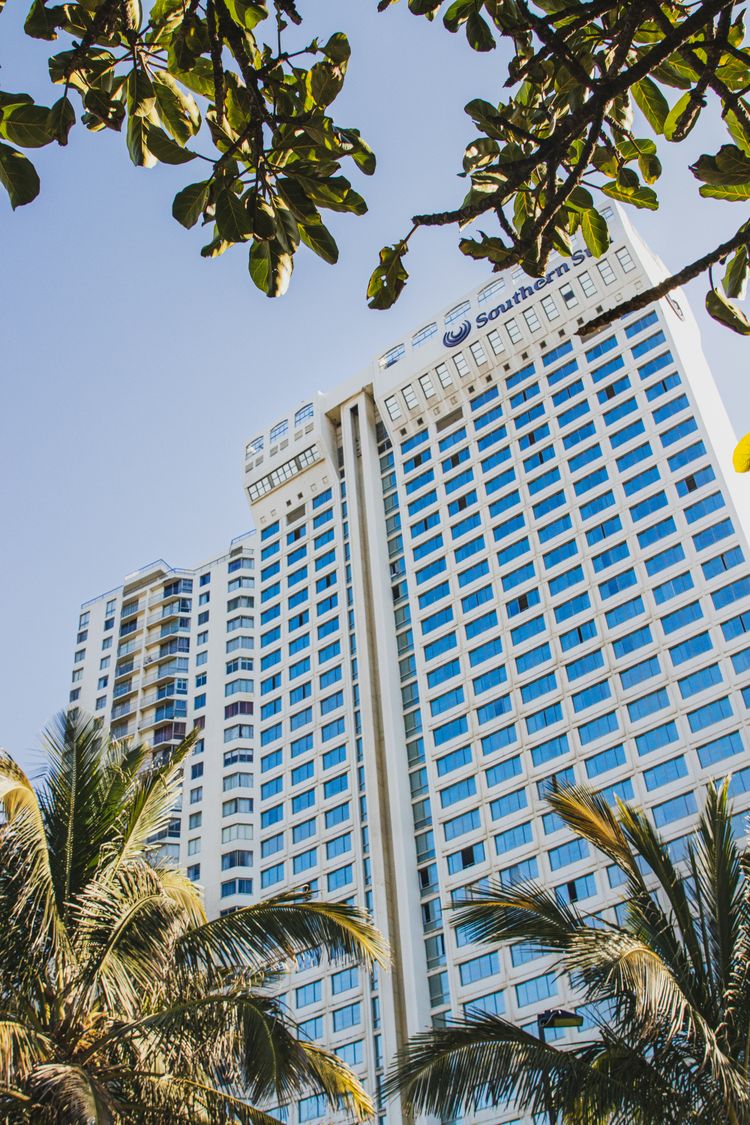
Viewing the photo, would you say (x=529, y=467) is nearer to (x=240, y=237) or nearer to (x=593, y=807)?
(x=593, y=807)

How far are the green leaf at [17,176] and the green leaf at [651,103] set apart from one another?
2.15 meters

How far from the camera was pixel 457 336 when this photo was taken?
60438 millimetres

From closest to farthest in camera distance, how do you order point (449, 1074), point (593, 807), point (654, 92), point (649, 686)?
point (654, 92) < point (449, 1074) < point (593, 807) < point (649, 686)

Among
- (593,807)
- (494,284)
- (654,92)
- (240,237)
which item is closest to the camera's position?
(240,237)

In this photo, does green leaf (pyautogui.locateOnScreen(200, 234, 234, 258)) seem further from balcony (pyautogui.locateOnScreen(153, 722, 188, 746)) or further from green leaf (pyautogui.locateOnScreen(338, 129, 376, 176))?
balcony (pyautogui.locateOnScreen(153, 722, 188, 746))

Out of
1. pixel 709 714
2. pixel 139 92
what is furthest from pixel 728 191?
pixel 709 714

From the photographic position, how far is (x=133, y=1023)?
1083 centimetres

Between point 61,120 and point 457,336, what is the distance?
58246 millimetres

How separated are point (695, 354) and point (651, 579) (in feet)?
45.3

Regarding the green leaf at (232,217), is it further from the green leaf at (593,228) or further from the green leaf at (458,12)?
the green leaf at (593,228)

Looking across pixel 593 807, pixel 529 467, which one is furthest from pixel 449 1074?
pixel 529 467

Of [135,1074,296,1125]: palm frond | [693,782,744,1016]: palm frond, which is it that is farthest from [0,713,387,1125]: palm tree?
[693,782,744,1016]: palm frond

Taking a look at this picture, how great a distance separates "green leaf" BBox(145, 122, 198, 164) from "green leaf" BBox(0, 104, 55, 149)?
1.04 ft

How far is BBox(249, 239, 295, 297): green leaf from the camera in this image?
12.3 feet
